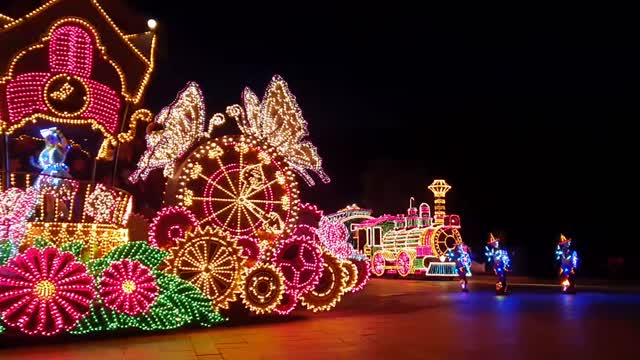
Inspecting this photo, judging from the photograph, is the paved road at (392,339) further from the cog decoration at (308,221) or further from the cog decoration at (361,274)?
the cog decoration at (308,221)

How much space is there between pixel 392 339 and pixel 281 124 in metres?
6.56

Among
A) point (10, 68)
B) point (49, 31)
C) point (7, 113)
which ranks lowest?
point (7, 113)

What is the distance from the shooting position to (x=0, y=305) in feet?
33.6

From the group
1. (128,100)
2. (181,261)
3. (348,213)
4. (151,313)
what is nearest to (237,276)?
(181,261)

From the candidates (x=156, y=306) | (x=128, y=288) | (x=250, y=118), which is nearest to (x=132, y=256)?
(x=128, y=288)

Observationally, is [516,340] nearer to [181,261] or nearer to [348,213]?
[181,261]

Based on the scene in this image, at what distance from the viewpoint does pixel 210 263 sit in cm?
1328

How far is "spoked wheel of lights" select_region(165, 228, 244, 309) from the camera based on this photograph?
1303 cm

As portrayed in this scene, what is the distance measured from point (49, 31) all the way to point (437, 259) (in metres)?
27.6

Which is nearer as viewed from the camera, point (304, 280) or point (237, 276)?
point (237, 276)

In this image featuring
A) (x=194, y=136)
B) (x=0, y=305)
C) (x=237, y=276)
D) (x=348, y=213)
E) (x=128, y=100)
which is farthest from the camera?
(x=348, y=213)

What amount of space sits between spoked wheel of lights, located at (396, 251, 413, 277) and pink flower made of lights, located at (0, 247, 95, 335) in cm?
2793

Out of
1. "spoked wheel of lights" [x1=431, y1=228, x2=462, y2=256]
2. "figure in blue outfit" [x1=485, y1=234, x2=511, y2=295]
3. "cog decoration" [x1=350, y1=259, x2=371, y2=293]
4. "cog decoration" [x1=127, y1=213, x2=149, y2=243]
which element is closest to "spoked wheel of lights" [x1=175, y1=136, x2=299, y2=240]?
"cog decoration" [x1=127, y1=213, x2=149, y2=243]

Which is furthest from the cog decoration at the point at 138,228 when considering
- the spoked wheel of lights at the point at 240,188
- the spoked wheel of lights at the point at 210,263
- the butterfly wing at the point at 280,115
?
the butterfly wing at the point at 280,115
